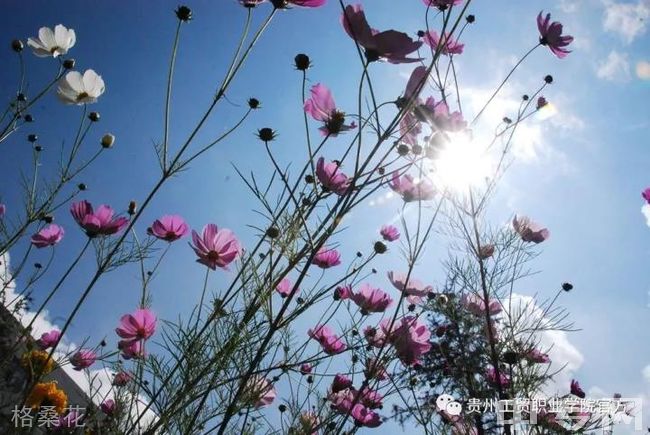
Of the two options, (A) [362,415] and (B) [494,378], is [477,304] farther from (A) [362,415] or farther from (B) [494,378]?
(A) [362,415]

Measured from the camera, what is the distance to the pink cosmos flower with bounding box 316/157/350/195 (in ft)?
3.38

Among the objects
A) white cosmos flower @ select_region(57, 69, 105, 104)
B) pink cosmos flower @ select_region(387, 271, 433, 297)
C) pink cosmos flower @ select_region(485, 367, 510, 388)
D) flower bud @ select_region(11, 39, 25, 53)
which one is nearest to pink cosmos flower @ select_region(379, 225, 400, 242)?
pink cosmos flower @ select_region(387, 271, 433, 297)

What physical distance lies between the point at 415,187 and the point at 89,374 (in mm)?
1348

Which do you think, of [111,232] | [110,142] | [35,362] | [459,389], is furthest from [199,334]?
[459,389]

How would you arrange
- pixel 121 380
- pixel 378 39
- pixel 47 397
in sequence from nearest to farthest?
pixel 378 39 → pixel 121 380 → pixel 47 397

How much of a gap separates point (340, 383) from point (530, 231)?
1208 mm

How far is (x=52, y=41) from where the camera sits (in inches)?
65.5

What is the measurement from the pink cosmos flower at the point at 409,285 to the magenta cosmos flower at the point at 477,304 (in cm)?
32

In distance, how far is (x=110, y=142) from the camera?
1676 millimetres

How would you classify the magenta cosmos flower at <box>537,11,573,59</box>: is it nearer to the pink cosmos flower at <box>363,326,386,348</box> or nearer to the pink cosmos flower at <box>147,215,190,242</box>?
the pink cosmos flower at <box>363,326,386,348</box>

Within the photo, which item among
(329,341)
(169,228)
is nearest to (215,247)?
(169,228)

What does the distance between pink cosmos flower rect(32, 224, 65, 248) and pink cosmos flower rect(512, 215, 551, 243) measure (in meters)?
2.11

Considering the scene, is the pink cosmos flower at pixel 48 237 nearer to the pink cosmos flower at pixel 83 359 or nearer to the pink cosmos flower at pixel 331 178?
the pink cosmos flower at pixel 83 359

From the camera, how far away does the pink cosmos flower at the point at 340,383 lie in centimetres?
162
